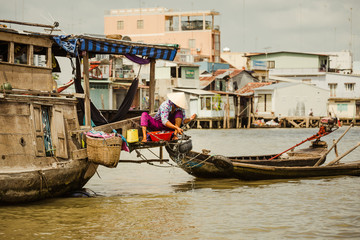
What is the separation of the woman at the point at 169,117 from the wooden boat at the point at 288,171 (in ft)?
9.23

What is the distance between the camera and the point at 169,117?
13.0m

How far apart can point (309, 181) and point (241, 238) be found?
714 cm

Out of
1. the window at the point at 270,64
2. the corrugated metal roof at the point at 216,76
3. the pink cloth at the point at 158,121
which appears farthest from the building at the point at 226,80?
the pink cloth at the point at 158,121

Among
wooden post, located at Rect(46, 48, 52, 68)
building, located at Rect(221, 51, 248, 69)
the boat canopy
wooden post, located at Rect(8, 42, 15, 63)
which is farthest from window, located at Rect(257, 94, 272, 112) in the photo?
wooden post, located at Rect(8, 42, 15, 63)

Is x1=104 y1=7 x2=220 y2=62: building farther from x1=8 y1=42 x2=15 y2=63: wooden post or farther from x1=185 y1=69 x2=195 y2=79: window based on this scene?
x1=8 y1=42 x2=15 y2=63: wooden post

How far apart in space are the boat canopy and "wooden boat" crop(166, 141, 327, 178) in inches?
89.0

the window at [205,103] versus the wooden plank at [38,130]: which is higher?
the window at [205,103]

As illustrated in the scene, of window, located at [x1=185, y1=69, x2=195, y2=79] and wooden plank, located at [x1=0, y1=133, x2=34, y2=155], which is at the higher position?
window, located at [x1=185, y1=69, x2=195, y2=79]

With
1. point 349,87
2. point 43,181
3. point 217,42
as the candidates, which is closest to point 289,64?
point 349,87

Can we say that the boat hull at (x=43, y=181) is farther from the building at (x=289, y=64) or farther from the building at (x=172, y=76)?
the building at (x=289, y=64)

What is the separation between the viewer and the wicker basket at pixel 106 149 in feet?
37.1

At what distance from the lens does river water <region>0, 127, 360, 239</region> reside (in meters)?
9.63

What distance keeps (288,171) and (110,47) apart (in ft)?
21.8

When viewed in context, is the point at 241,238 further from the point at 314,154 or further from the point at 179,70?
the point at 179,70
